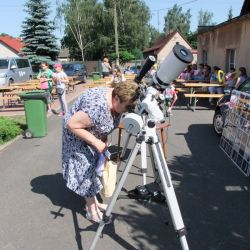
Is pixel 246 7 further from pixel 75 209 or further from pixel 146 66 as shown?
pixel 146 66

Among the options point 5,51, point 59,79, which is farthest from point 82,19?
point 59,79

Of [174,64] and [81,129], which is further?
[81,129]

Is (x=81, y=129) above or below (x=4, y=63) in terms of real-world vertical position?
above

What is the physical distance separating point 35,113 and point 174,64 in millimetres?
6009

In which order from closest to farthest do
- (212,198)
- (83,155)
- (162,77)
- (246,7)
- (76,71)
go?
(162,77), (83,155), (212,198), (246,7), (76,71)

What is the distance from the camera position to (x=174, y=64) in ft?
8.59

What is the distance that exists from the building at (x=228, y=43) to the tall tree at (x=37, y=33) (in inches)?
635

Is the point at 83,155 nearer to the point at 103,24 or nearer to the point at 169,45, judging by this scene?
the point at 103,24

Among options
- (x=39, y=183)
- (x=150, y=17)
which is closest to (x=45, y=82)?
(x=39, y=183)

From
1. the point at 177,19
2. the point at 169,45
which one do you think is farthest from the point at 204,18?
the point at 169,45

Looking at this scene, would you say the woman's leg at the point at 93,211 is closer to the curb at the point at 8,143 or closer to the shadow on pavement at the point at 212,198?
the shadow on pavement at the point at 212,198

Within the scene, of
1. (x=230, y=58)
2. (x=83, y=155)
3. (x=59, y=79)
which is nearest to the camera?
(x=83, y=155)

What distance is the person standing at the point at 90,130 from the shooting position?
10.5 ft

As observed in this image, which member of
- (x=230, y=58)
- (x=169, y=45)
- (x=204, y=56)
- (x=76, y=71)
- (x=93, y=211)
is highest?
(x=169, y=45)
